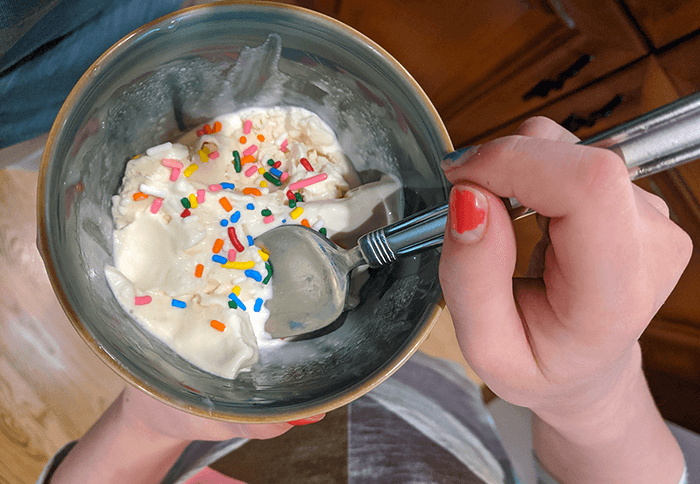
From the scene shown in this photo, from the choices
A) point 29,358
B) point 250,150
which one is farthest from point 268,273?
point 29,358

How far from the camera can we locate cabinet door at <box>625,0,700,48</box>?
739 millimetres

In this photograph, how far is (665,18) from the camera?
76cm

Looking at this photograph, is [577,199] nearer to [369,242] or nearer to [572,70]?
[369,242]

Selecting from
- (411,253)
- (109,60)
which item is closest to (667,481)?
(411,253)

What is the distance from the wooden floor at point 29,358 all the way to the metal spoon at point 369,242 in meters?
0.60

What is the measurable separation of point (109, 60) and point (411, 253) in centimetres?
47

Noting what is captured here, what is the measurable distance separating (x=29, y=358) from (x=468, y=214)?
3.43 ft

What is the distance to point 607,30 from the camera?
845 millimetres

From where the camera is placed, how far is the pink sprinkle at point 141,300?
24.0 inches

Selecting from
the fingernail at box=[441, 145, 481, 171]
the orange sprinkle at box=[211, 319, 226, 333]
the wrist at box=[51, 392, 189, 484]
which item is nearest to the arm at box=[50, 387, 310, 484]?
the wrist at box=[51, 392, 189, 484]

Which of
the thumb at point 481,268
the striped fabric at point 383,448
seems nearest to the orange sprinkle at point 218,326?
the thumb at point 481,268

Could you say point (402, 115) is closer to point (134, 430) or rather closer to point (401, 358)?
point (401, 358)

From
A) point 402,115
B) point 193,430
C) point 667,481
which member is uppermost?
point 402,115

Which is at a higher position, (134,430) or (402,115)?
(402,115)
